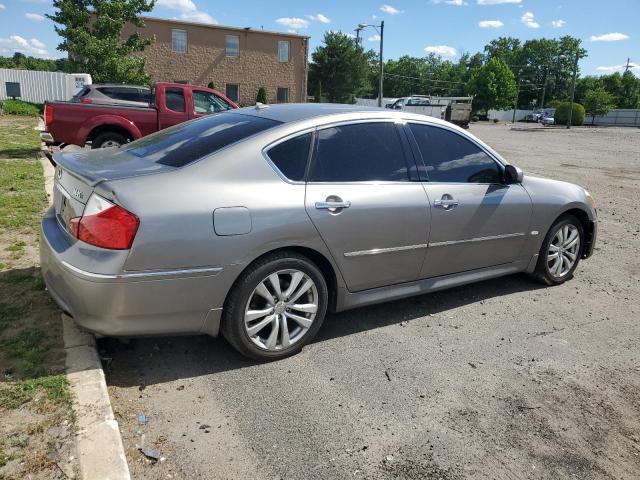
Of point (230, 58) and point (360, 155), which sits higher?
point (230, 58)

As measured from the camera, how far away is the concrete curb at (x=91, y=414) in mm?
2359

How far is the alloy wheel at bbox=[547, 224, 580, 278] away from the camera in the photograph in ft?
17.3

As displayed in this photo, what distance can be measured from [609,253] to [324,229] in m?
4.80

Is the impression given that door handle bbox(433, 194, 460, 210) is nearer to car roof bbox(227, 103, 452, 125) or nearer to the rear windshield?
car roof bbox(227, 103, 452, 125)

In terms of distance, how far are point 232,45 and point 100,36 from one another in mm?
15471

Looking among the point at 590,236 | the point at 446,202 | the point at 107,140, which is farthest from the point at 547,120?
the point at 446,202

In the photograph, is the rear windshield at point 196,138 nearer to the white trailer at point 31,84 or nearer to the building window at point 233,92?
the white trailer at point 31,84

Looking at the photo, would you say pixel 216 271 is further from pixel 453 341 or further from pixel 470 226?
pixel 470 226

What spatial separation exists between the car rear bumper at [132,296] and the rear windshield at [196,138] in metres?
0.75

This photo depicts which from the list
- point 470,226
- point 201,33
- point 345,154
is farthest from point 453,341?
point 201,33

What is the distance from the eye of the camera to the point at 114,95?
11938mm

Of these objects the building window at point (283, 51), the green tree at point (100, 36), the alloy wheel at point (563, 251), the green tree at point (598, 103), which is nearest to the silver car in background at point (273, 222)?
the alloy wheel at point (563, 251)

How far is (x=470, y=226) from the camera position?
4402 millimetres

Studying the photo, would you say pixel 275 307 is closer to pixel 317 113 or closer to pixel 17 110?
pixel 317 113
